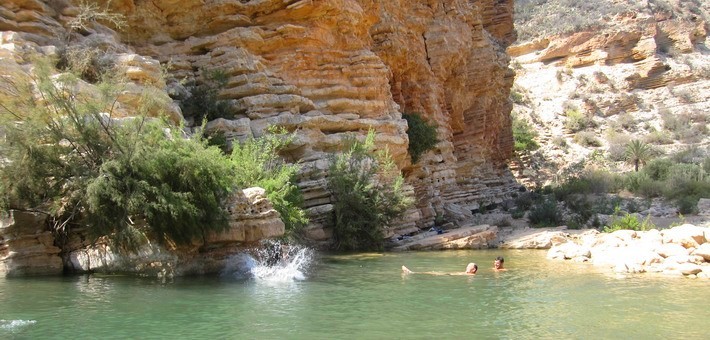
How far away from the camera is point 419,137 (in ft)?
90.1

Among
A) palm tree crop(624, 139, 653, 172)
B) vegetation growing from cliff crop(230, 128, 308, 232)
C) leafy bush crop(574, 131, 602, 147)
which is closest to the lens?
vegetation growing from cliff crop(230, 128, 308, 232)

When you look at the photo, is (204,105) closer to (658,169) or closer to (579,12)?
(658,169)

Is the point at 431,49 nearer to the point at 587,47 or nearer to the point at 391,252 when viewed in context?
the point at 391,252

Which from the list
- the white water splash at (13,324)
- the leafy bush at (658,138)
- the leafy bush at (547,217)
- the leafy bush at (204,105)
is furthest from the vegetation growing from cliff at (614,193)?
the white water splash at (13,324)

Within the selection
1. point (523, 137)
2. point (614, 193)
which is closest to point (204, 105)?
point (614, 193)

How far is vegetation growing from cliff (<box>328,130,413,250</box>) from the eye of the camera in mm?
19672

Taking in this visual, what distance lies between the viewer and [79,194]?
480 inches

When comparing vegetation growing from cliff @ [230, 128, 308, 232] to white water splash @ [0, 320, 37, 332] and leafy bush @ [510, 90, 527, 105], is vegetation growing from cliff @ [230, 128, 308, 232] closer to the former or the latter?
white water splash @ [0, 320, 37, 332]

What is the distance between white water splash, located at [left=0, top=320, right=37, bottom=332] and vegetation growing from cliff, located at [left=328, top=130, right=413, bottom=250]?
1215 centimetres

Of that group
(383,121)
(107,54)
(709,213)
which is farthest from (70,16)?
(709,213)

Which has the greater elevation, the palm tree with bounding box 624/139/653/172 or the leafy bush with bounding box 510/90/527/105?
the leafy bush with bounding box 510/90/527/105

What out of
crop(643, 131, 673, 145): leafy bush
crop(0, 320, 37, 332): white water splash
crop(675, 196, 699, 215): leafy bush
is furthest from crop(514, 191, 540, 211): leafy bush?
crop(0, 320, 37, 332): white water splash

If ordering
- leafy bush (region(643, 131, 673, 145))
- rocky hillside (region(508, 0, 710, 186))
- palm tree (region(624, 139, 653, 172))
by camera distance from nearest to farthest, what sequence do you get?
palm tree (region(624, 139, 653, 172))
leafy bush (region(643, 131, 673, 145))
rocky hillside (region(508, 0, 710, 186))

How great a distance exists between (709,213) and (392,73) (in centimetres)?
1550
